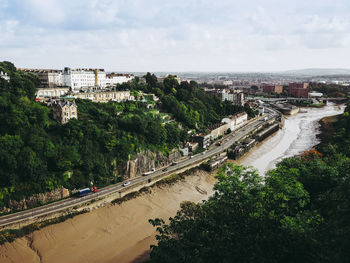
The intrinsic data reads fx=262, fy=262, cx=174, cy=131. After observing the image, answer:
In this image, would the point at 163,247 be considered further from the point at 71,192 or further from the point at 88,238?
the point at 71,192

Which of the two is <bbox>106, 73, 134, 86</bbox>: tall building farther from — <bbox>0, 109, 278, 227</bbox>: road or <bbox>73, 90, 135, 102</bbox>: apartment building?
<bbox>0, 109, 278, 227</bbox>: road

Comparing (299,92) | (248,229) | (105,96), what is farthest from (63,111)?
(299,92)

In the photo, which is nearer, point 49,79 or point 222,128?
point 49,79

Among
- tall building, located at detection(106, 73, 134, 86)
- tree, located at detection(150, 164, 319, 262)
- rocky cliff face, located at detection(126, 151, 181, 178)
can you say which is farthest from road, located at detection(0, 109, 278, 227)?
tall building, located at detection(106, 73, 134, 86)

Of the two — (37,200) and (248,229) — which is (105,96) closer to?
(37,200)

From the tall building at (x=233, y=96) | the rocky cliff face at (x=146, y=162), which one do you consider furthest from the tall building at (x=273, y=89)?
the rocky cliff face at (x=146, y=162)

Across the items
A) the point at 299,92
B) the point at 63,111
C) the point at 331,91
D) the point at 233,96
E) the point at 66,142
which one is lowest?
the point at 66,142

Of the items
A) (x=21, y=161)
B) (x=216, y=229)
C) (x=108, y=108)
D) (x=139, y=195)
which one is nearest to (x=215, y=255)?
(x=216, y=229)

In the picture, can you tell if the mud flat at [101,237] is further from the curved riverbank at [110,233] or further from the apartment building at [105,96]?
the apartment building at [105,96]
